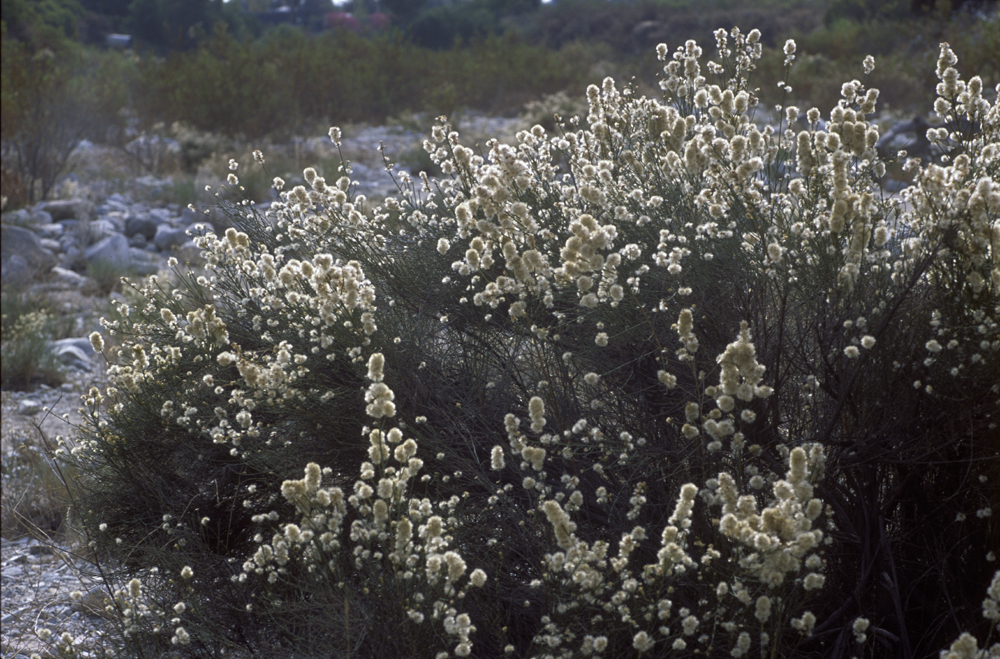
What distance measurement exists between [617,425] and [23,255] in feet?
28.3

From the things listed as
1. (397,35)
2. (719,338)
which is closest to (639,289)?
(719,338)

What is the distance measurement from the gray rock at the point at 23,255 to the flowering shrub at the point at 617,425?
21.7ft

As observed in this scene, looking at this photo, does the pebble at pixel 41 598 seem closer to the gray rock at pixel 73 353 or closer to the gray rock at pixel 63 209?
the gray rock at pixel 73 353

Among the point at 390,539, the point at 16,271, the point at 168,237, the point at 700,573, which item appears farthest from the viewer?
the point at 168,237

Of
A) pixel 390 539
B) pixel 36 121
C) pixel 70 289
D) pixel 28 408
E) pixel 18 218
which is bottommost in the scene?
pixel 70 289

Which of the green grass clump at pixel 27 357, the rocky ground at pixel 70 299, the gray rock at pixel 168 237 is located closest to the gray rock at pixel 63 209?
the rocky ground at pixel 70 299

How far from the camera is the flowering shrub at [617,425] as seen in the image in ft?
6.46

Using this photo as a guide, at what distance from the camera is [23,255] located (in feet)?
29.6

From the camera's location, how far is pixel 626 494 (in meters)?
2.41

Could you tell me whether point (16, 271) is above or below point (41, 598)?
below

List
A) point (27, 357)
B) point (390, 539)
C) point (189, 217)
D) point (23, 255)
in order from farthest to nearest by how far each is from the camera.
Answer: point (189, 217)
point (23, 255)
point (27, 357)
point (390, 539)

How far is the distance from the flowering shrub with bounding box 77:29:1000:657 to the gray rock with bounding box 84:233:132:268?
6520mm

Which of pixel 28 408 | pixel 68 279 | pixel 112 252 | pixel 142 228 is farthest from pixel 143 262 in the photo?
pixel 28 408

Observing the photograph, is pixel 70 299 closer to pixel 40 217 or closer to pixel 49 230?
pixel 49 230
